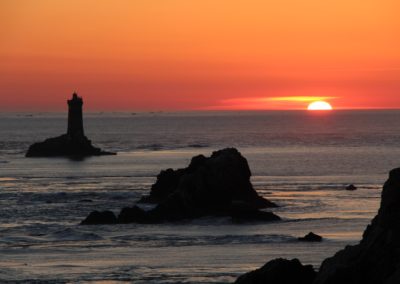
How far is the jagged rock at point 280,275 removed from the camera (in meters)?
34.0

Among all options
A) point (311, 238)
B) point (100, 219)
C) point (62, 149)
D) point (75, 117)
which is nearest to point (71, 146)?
point (62, 149)

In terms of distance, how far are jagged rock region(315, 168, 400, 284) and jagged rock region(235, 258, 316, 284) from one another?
1.56m

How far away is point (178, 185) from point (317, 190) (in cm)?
2209

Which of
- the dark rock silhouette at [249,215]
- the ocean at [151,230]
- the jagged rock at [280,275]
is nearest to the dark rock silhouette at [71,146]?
the ocean at [151,230]

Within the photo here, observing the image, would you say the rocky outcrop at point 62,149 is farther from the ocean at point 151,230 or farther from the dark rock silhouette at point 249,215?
the dark rock silhouette at point 249,215

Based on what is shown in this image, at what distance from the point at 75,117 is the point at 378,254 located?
136410 millimetres

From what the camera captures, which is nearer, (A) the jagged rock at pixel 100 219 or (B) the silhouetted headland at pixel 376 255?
(B) the silhouetted headland at pixel 376 255

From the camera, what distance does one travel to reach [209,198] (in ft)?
242

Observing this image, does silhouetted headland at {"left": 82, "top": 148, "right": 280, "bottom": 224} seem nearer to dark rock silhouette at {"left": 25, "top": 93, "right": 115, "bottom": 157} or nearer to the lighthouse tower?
the lighthouse tower

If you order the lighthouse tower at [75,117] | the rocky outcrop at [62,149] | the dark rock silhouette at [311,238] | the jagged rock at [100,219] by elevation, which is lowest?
the dark rock silhouette at [311,238]

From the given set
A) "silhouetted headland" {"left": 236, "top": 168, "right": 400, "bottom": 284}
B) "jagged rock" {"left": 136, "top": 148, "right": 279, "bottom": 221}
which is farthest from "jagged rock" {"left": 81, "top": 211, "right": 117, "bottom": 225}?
"silhouetted headland" {"left": 236, "top": 168, "right": 400, "bottom": 284}

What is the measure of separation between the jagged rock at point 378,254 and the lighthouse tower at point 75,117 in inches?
5207

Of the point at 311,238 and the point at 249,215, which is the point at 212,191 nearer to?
the point at 249,215

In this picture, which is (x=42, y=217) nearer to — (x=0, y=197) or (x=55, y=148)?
(x=0, y=197)
